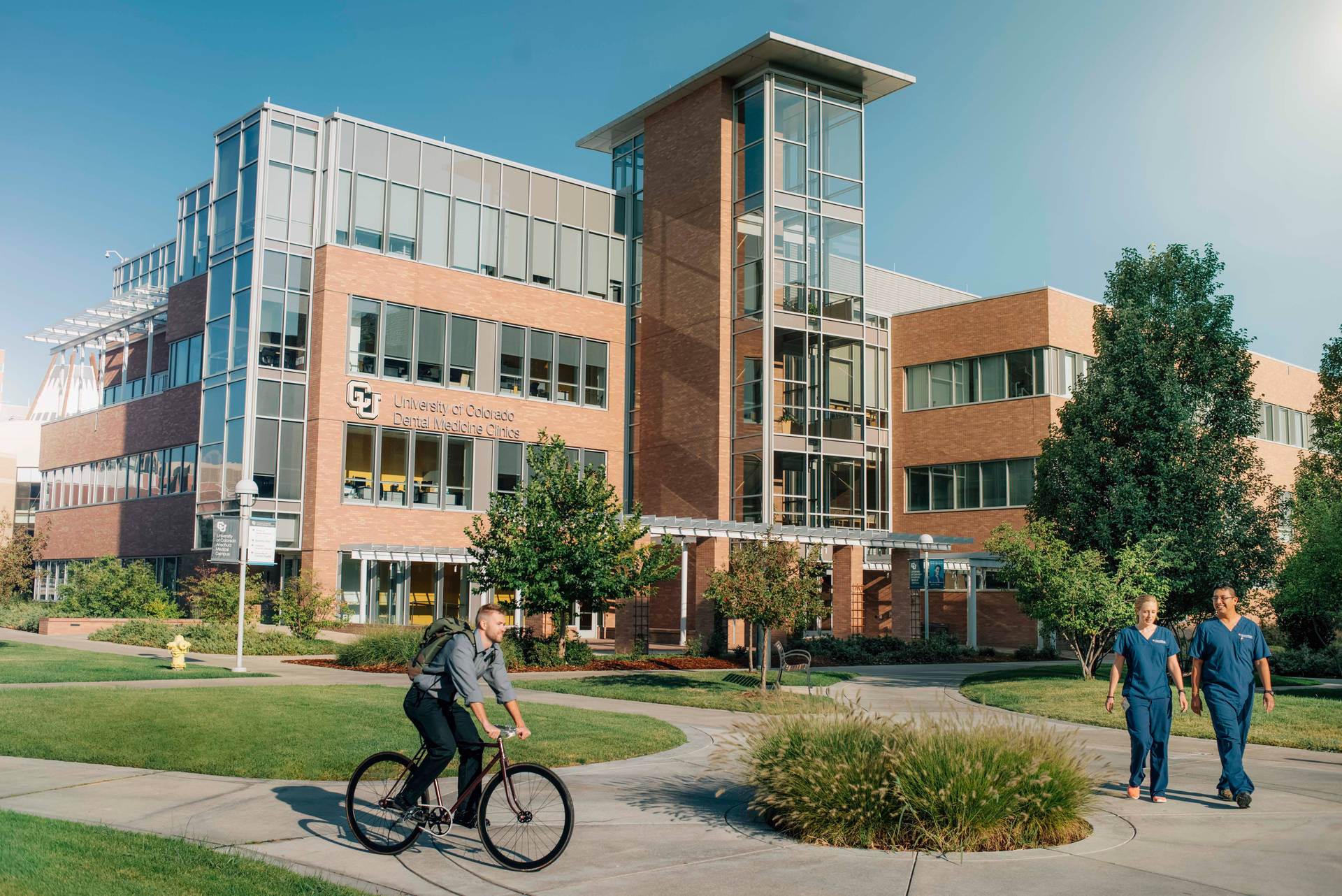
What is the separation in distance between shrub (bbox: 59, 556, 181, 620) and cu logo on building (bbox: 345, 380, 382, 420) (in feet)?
28.3

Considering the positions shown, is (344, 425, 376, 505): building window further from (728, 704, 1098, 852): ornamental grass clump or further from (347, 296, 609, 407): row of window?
(728, 704, 1098, 852): ornamental grass clump

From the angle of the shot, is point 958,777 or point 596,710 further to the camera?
point 596,710

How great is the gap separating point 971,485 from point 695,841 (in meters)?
34.2

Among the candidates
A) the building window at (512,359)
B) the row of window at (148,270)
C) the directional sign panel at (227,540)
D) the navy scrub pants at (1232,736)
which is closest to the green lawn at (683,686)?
the navy scrub pants at (1232,736)

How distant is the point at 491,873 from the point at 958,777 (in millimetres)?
3237

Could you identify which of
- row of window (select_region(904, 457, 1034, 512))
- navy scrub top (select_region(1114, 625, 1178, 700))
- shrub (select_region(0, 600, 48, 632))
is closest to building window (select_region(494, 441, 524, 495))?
shrub (select_region(0, 600, 48, 632))

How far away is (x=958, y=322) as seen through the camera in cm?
4078

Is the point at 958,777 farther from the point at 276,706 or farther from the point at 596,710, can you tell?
the point at 276,706

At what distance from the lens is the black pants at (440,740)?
7.35 metres

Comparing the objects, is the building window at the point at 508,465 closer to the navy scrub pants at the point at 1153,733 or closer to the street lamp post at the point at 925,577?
the street lamp post at the point at 925,577

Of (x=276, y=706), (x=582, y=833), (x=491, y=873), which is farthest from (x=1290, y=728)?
(x=276, y=706)

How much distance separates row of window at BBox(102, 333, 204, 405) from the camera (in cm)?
3750

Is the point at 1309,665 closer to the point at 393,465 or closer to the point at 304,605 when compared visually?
the point at 304,605

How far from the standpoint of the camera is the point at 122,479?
4216 cm
